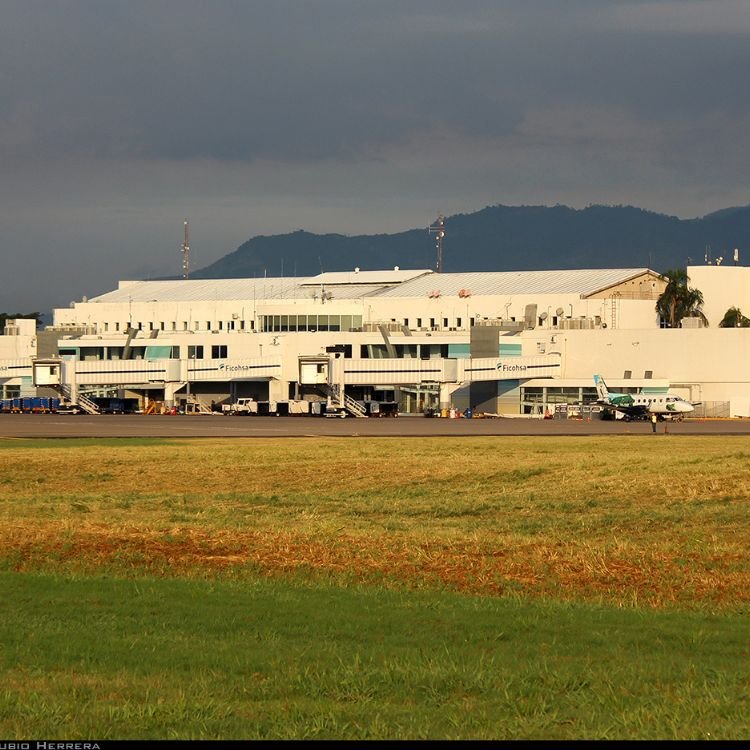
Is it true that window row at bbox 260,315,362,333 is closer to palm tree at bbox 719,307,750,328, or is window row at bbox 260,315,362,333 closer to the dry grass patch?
palm tree at bbox 719,307,750,328

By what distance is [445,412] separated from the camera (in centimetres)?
14962

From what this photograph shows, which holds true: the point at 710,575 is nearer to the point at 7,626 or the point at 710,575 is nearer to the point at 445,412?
the point at 7,626

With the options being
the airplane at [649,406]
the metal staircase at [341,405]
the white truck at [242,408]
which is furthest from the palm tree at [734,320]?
the white truck at [242,408]

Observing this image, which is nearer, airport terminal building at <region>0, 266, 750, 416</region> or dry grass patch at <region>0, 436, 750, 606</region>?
dry grass patch at <region>0, 436, 750, 606</region>

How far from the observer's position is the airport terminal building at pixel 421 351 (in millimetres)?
151750

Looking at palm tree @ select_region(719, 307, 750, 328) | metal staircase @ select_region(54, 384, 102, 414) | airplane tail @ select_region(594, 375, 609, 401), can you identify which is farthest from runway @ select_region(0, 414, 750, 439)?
palm tree @ select_region(719, 307, 750, 328)

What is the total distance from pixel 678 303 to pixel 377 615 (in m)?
155

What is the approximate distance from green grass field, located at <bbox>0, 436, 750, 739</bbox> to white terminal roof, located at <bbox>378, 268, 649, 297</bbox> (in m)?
132

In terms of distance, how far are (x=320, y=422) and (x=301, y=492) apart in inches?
3013

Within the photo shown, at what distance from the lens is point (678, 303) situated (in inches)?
6747

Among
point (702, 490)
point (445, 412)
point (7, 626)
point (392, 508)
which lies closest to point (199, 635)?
point (7, 626)

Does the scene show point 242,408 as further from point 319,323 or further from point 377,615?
point 377,615

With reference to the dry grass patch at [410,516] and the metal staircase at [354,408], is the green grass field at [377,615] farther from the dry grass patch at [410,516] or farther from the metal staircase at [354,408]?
the metal staircase at [354,408]

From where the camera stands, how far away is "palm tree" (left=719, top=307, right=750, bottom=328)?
6567 inches
